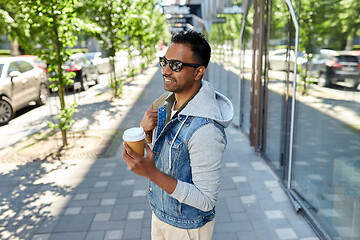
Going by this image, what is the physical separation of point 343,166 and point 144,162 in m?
2.63

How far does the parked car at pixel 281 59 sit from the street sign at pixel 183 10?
331 inches

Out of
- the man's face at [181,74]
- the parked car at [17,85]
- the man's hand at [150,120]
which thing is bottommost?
the parked car at [17,85]

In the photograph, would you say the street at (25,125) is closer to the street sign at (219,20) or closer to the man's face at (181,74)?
the street sign at (219,20)

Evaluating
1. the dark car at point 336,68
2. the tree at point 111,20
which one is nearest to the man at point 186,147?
the dark car at point 336,68

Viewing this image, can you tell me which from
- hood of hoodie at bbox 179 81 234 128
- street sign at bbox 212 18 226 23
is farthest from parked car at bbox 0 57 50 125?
hood of hoodie at bbox 179 81 234 128

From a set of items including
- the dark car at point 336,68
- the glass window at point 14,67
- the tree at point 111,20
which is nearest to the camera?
the dark car at point 336,68

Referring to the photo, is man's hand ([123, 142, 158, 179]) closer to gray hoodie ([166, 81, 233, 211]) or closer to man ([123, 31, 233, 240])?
man ([123, 31, 233, 240])

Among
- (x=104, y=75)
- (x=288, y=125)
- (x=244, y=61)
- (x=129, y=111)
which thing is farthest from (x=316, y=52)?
(x=104, y=75)

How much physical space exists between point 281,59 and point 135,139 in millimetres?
4201

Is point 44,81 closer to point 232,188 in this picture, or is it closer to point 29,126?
point 29,126

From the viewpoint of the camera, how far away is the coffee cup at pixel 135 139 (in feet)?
5.08

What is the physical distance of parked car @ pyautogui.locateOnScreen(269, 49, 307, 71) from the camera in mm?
4411

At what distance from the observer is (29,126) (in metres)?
9.33

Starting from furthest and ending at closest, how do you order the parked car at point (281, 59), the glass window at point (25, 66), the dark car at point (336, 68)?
the glass window at point (25, 66) < the parked car at point (281, 59) < the dark car at point (336, 68)
